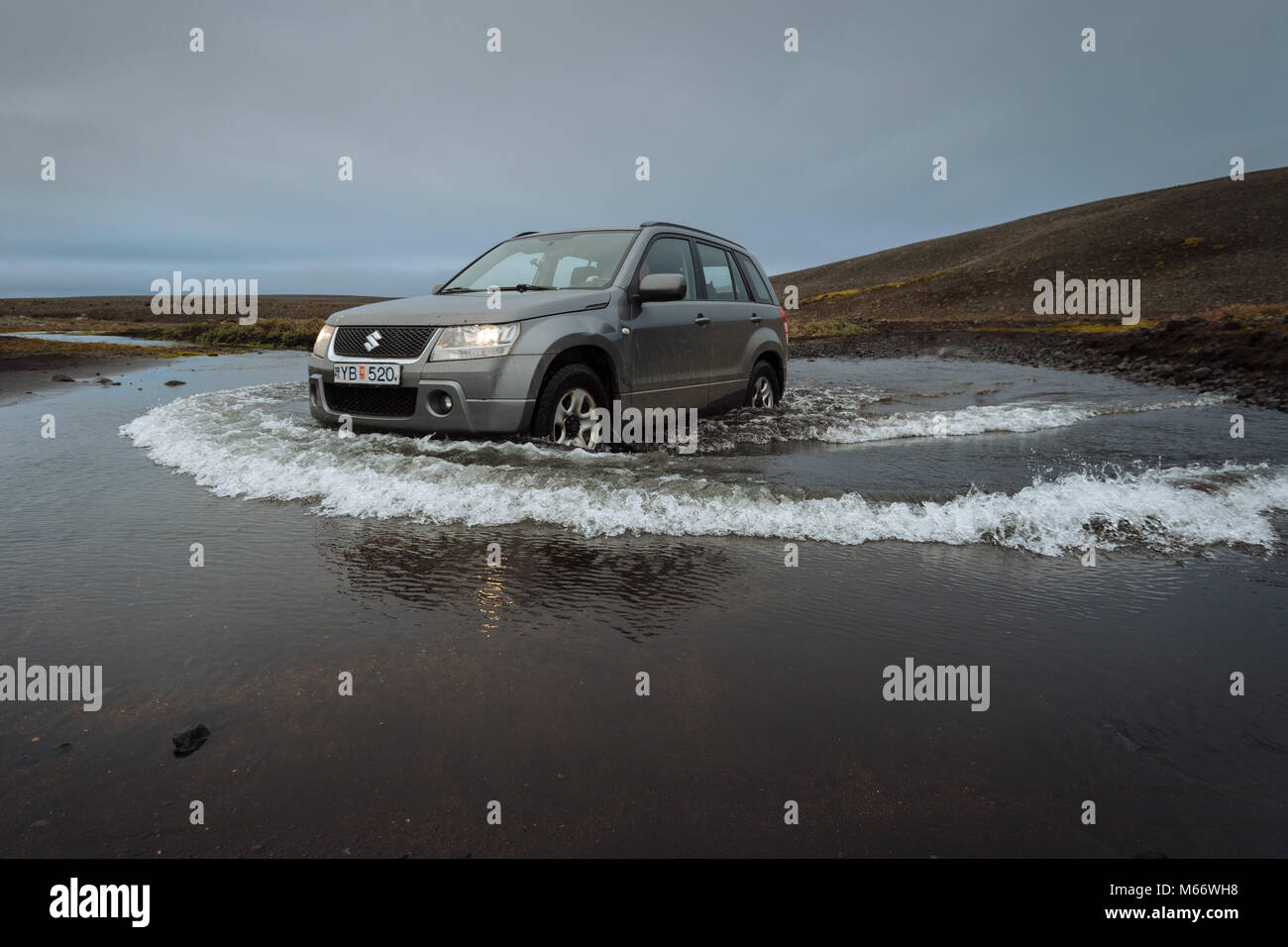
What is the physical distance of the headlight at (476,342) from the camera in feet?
17.3

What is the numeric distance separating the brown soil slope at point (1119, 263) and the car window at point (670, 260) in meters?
23.4

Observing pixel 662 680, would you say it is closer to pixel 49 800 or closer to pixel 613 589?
pixel 613 589

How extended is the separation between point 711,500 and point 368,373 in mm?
2672

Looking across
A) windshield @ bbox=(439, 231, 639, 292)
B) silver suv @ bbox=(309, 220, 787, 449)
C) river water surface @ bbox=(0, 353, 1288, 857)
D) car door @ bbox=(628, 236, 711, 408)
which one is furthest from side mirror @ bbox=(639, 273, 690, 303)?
river water surface @ bbox=(0, 353, 1288, 857)

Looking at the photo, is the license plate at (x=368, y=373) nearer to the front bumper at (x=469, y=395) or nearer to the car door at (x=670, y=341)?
the front bumper at (x=469, y=395)

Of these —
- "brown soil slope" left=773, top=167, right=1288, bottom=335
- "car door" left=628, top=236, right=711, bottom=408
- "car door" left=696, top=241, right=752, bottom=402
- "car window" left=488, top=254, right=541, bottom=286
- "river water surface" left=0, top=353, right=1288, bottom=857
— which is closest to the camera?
"river water surface" left=0, top=353, right=1288, bottom=857

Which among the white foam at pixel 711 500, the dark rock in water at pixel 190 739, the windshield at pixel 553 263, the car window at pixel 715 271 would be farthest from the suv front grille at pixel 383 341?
the dark rock in water at pixel 190 739

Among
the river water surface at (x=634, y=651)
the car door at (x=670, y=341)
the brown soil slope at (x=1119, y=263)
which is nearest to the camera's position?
the river water surface at (x=634, y=651)

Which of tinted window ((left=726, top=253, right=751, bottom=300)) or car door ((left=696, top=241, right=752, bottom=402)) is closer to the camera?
car door ((left=696, top=241, right=752, bottom=402))

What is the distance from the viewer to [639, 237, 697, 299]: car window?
6.58m

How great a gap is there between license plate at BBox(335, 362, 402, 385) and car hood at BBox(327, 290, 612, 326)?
316 mm

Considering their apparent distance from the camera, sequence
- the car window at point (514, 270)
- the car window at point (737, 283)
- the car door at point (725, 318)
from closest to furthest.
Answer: the car window at point (514, 270) < the car door at point (725, 318) < the car window at point (737, 283)

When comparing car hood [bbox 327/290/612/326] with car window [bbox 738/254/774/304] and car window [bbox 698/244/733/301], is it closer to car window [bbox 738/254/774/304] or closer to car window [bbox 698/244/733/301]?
car window [bbox 698/244/733/301]

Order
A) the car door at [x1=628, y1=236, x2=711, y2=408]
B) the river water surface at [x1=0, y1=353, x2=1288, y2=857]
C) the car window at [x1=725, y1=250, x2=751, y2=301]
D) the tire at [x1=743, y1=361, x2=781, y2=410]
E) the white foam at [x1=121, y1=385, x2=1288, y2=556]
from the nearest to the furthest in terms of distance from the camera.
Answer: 1. the river water surface at [x1=0, y1=353, x2=1288, y2=857]
2. the white foam at [x1=121, y1=385, x2=1288, y2=556]
3. the car door at [x1=628, y1=236, x2=711, y2=408]
4. the car window at [x1=725, y1=250, x2=751, y2=301]
5. the tire at [x1=743, y1=361, x2=781, y2=410]
